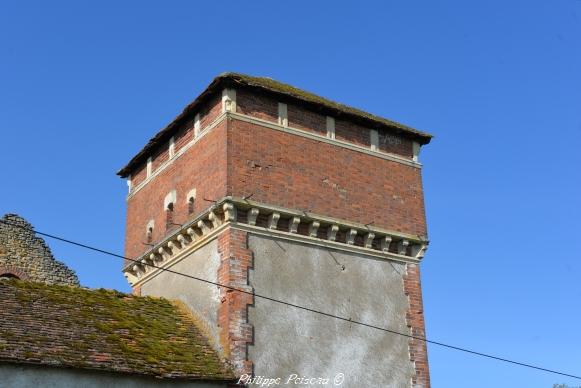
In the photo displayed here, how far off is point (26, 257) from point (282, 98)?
30.8 ft

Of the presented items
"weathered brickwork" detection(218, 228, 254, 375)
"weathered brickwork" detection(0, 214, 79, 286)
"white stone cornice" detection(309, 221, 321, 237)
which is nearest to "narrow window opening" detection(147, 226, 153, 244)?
"weathered brickwork" detection(218, 228, 254, 375)

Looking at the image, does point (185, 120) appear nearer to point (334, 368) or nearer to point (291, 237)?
point (291, 237)

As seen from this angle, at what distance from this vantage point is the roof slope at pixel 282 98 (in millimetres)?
17266

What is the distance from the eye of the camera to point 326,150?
1834cm

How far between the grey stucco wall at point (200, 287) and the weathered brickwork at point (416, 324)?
186 inches

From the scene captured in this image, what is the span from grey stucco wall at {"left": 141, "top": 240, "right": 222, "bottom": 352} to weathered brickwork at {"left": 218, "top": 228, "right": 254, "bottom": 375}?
0.83ft

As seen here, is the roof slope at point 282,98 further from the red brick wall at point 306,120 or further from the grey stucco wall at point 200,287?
the grey stucco wall at point 200,287

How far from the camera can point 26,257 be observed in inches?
872

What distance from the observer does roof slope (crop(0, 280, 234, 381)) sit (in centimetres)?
1302

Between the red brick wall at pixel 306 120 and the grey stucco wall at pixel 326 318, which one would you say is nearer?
the grey stucco wall at pixel 326 318

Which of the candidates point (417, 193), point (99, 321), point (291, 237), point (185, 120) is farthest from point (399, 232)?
point (99, 321)

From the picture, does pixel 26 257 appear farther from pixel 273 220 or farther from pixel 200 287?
pixel 273 220

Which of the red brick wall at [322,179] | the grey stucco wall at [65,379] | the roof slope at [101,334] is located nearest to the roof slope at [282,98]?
the red brick wall at [322,179]

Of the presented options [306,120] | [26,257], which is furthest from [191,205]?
[26,257]
